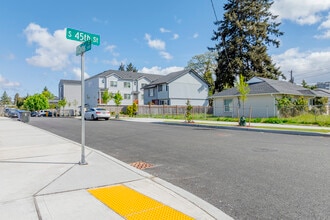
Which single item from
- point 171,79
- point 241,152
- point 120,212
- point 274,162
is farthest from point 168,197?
point 171,79

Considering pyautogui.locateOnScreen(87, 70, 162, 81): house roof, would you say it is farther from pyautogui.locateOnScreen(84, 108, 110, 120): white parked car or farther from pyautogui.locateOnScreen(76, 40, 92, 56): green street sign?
pyautogui.locateOnScreen(76, 40, 92, 56): green street sign

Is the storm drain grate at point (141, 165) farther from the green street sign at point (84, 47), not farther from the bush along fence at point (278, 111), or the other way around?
the bush along fence at point (278, 111)

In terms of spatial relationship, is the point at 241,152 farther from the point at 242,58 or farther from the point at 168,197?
the point at 242,58

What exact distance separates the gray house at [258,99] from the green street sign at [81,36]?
668 inches

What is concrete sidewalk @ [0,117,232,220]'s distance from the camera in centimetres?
338

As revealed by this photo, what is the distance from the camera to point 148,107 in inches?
1524

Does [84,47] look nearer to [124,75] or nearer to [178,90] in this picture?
[178,90]

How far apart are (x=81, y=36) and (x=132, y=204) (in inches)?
178

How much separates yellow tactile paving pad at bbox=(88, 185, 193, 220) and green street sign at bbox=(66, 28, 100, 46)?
151 inches

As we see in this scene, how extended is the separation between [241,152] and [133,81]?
46201 mm

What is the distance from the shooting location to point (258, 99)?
25.8 m

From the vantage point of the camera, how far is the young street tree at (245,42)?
43.3m

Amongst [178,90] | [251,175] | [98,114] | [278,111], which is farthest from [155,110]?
[251,175]

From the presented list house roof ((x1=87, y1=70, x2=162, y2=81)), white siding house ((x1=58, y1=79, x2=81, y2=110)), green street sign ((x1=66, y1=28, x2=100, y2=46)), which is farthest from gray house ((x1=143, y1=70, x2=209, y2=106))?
green street sign ((x1=66, y1=28, x2=100, y2=46))
